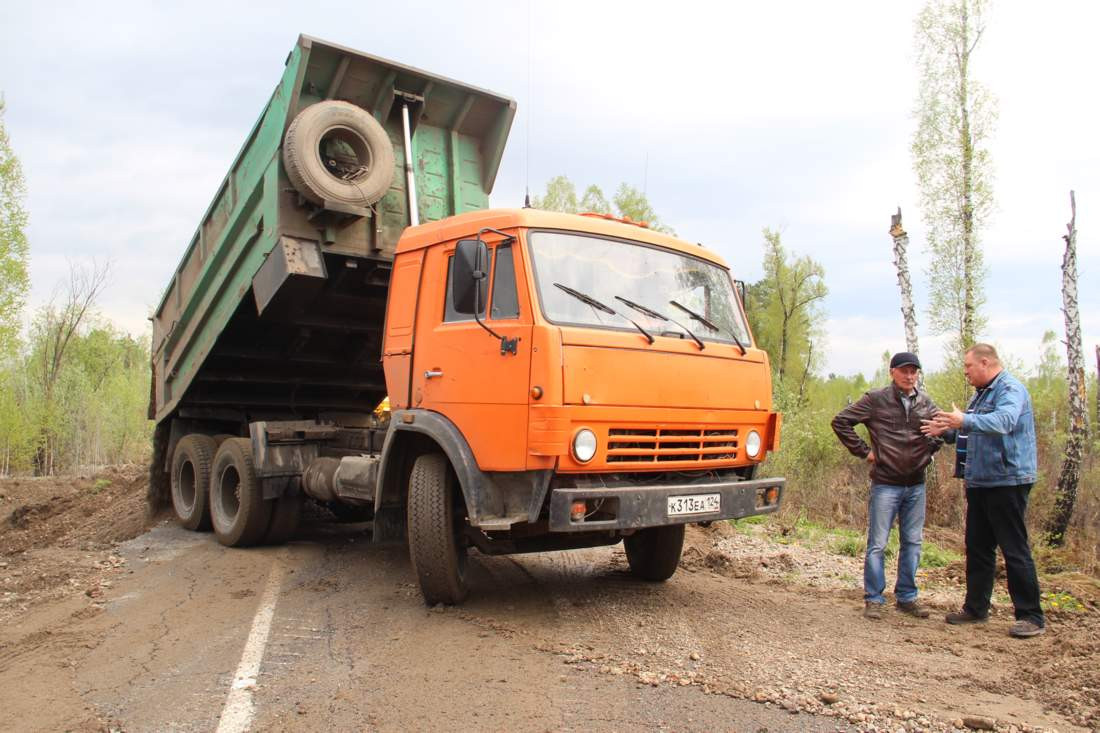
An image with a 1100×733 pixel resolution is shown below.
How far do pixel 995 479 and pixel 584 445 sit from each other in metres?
2.59

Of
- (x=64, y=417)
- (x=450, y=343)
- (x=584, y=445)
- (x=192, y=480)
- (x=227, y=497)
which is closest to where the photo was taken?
(x=584, y=445)

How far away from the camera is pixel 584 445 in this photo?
171 inches

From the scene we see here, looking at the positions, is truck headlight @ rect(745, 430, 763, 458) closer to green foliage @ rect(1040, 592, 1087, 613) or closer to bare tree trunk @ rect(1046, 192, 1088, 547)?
green foliage @ rect(1040, 592, 1087, 613)

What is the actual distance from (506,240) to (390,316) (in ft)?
4.46

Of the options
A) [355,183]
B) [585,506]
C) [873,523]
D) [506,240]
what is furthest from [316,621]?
[873,523]

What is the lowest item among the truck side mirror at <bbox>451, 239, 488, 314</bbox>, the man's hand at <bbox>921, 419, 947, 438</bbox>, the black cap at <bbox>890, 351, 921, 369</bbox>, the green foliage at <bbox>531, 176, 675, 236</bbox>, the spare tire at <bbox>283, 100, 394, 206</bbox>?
the man's hand at <bbox>921, 419, 947, 438</bbox>

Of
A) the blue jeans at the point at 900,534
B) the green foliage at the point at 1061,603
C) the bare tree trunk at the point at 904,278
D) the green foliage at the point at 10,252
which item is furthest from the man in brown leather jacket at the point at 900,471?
the green foliage at the point at 10,252

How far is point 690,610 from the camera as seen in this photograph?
16.9 ft

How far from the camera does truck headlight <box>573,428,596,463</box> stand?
14.2ft

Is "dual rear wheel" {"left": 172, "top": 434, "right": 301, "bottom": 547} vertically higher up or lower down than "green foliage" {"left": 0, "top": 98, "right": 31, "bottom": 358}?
lower down

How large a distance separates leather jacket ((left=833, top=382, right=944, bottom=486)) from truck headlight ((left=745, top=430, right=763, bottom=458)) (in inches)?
26.9

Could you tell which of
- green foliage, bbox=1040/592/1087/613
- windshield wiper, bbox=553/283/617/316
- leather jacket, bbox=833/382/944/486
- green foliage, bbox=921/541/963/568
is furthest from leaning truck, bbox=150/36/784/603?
green foliage, bbox=921/541/963/568

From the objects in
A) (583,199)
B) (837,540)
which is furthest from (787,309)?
(837,540)

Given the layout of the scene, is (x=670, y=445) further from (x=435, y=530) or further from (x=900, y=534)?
(x=900, y=534)
